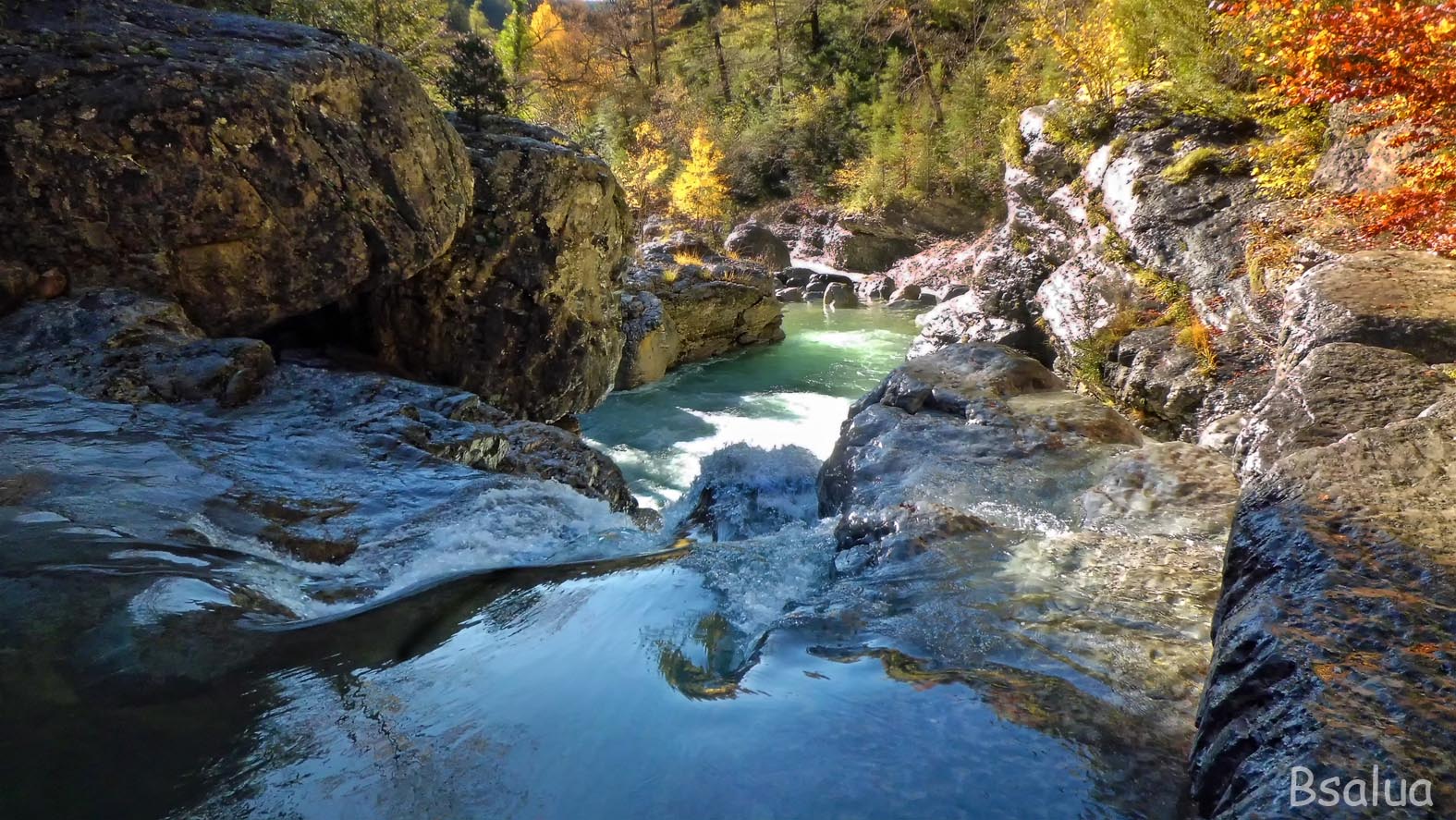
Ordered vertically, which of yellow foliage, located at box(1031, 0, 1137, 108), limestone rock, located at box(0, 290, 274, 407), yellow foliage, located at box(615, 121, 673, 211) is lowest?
limestone rock, located at box(0, 290, 274, 407)

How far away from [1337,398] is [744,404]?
9.32 m

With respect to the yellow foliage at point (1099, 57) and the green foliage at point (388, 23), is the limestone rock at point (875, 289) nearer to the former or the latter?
the yellow foliage at point (1099, 57)

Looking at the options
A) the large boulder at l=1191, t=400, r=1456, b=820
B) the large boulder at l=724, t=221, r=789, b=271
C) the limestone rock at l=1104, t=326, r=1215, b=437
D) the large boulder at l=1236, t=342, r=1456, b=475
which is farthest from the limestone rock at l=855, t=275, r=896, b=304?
the large boulder at l=1191, t=400, r=1456, b=820

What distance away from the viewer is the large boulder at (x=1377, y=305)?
430cm

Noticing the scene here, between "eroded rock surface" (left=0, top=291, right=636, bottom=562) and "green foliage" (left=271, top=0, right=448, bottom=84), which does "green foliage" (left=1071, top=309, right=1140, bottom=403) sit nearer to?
"eroded rock surface" (left=0, top=291, right=636, bottom=562)

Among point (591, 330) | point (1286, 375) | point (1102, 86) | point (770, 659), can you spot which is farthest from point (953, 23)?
point (770, 659)

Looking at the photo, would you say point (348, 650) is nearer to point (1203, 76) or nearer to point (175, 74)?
point (175, 74)

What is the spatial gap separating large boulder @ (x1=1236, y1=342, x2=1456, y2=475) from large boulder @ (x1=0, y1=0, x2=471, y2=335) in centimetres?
685

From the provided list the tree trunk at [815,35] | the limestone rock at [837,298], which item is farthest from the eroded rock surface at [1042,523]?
the tree trunk at [815,35]

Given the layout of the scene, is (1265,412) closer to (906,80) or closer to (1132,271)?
(1132,271)

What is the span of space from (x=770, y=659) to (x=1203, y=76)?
10655 millimetres

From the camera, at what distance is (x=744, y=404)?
12.7m

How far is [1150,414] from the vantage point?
715 cm

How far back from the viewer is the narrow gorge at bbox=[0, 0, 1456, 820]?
2018mm
